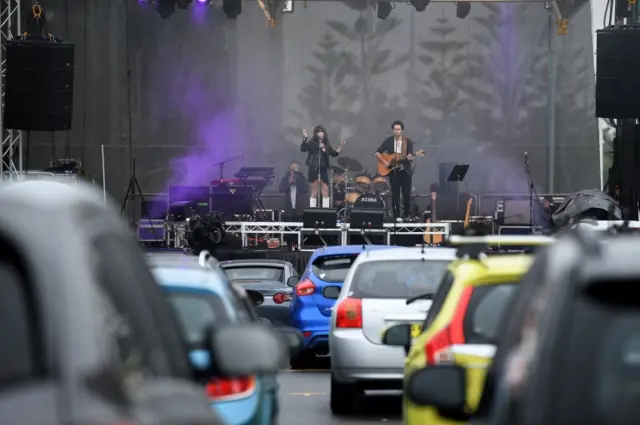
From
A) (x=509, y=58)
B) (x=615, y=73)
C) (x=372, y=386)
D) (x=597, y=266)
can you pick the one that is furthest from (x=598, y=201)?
(x=597, y=266)

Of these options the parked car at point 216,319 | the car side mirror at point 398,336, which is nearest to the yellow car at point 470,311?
the parked car at point 216,319

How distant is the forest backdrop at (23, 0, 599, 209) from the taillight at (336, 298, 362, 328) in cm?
2324

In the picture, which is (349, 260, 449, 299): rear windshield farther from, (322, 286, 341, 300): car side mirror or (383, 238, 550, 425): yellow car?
(383, 238, 550, 425): yellow car

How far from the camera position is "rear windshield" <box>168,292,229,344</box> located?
7.34 meters

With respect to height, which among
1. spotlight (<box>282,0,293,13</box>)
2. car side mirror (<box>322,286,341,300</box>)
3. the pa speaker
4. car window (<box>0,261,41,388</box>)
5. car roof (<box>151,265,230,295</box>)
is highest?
spotlight (<box>282,0,293,13</box>)

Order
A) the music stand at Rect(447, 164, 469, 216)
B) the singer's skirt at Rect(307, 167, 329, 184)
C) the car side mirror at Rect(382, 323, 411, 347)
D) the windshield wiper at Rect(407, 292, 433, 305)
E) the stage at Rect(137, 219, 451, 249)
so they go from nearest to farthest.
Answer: the car side mirror at Rect(382, 323, 411, 347) < the windshield wiper at Rect(407, 292, 433, 305) < the stage at Rect(137, 219, 451, 249) < the singer's skirt at Rect(307, 167, 329, 184) < the music stand at Rect(447, 164, 469, 216)

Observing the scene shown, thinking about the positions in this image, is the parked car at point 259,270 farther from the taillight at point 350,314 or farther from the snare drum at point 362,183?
the snare drum at point 362,183

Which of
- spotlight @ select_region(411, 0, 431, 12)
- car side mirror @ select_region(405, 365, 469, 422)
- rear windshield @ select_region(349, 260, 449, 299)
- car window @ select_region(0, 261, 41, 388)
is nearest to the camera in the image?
car window @ select_region(0, 261, 41, 388)

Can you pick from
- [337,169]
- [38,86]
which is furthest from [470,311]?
[337,169]

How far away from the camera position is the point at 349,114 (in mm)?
36969

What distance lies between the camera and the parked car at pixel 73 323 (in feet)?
9.00

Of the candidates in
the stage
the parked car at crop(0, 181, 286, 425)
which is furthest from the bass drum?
the parked car at crop(0, 181, 286, 425)

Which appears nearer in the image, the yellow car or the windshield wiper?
the yellow car

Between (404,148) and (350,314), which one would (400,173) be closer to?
(404,148)
